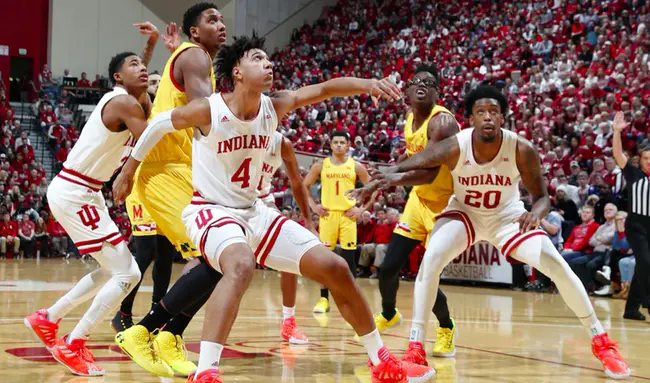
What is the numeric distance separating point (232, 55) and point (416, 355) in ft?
7.77

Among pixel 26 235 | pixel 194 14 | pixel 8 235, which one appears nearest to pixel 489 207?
pixel 194 14

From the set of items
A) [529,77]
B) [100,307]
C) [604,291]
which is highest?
[529,77]

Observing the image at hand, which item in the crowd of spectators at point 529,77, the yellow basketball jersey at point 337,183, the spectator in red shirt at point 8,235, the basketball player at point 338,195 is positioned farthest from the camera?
the spectator in red shirt at point 8,235

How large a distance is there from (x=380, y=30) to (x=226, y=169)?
25.2 metres

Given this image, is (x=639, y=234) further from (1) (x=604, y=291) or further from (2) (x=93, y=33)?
(2) (x=93, y=33)

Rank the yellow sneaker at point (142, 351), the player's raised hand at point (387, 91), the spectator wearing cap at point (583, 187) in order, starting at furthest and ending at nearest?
1. the spectator wearing cap at point (583, 187)
2. the yellow sneaker at point (142, 351)
3. the player's raised hand at point (387, 91)

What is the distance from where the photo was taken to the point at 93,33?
30984 millimetres

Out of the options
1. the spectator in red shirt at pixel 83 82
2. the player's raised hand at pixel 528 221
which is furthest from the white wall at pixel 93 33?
the player's raised hand at pixel 528 221

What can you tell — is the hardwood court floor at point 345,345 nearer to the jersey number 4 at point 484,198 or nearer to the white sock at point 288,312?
the white sock at point 288,312

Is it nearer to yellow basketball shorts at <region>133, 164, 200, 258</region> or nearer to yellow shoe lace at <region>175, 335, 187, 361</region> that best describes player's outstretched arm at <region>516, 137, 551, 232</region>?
yellow basketball shorts at <region>133, 164, 200, 258</region>

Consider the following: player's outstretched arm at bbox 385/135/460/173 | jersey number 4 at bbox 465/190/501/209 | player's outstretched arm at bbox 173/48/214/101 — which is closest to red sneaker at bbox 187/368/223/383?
player's outstretched arm at bbox 173/48/214/101

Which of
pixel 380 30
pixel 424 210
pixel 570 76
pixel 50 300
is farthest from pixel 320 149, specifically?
pixel 424 210

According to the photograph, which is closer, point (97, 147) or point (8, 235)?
point (97, 147)

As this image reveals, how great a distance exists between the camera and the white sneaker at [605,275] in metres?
12.4
